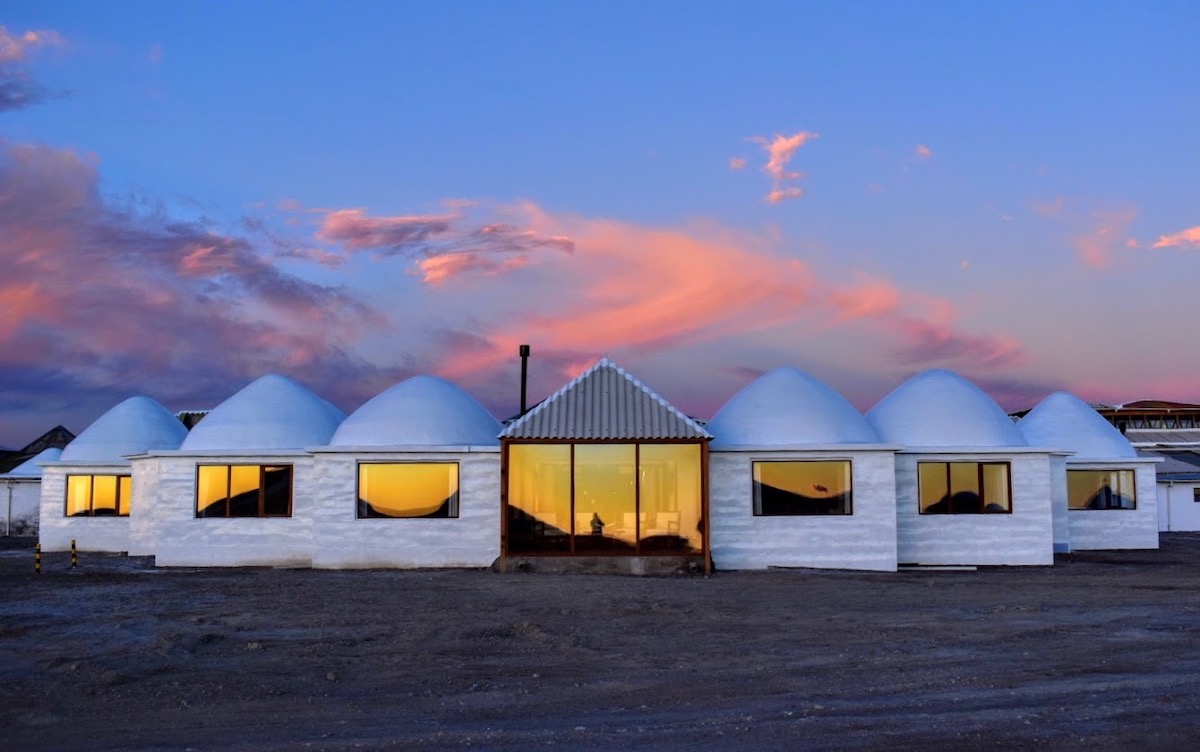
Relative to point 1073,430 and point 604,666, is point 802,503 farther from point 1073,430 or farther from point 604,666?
point 1073,430

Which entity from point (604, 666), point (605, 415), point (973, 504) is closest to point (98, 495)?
point (605, 415)

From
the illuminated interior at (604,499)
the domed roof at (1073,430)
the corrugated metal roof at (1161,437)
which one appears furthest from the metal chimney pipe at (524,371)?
the corrugated metal roof at (1161,437)

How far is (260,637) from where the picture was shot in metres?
13.1

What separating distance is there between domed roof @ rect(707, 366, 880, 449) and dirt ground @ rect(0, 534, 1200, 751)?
4.51 m

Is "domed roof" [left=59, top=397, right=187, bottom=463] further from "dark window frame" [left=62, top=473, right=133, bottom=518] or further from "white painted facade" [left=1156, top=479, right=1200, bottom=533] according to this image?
"white painted facade" [left=1156, top=479, right=1200, bottom=533]

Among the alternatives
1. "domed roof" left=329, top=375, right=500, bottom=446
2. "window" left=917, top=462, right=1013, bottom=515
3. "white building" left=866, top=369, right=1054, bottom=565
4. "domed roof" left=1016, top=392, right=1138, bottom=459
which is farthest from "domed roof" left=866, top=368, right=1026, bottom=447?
"domed roof" left=329, top=375, right=500, bottom=446

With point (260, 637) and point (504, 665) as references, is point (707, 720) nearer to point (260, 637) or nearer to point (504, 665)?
point (504, 665)

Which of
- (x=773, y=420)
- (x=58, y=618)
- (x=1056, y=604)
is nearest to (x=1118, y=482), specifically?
(x=773, y=420)

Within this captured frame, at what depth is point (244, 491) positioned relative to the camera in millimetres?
24234

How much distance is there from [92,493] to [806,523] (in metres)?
19.9

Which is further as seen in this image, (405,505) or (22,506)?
(22,506)

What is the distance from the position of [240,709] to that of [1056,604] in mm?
12086

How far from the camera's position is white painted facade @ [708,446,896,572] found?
22.3 metres

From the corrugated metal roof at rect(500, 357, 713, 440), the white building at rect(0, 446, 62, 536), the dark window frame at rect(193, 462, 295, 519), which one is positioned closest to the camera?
the corrugated metal roof at rect(500, 357, 713, 440)
